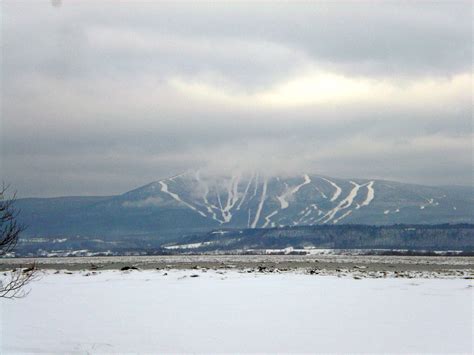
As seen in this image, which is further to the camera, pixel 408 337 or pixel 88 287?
pixel 88 287

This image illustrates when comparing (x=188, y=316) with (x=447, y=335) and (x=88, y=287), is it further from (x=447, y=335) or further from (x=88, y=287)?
(x=88, y=287)

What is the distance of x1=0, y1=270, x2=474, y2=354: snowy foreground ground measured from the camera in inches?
945

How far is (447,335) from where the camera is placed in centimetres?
2553

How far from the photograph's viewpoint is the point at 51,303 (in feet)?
115

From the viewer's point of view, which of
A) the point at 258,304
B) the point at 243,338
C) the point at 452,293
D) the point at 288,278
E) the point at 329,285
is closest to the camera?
the point at 243,338

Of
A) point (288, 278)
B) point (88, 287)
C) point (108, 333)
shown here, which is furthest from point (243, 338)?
point (288, 278)

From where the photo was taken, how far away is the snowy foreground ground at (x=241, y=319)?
24.0 metres

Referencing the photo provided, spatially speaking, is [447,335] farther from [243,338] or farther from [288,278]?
[288,278]

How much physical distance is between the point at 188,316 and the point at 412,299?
1255 cm

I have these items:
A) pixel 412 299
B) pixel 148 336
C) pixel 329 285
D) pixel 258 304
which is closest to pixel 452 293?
pixel 412 299

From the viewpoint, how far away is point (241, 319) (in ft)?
94.8

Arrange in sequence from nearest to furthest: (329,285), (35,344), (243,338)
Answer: (35,344), (243,338), (329,285)

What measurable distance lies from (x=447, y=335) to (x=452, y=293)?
43.5ft

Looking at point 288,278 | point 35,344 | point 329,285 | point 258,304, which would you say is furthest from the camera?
point 288,278
